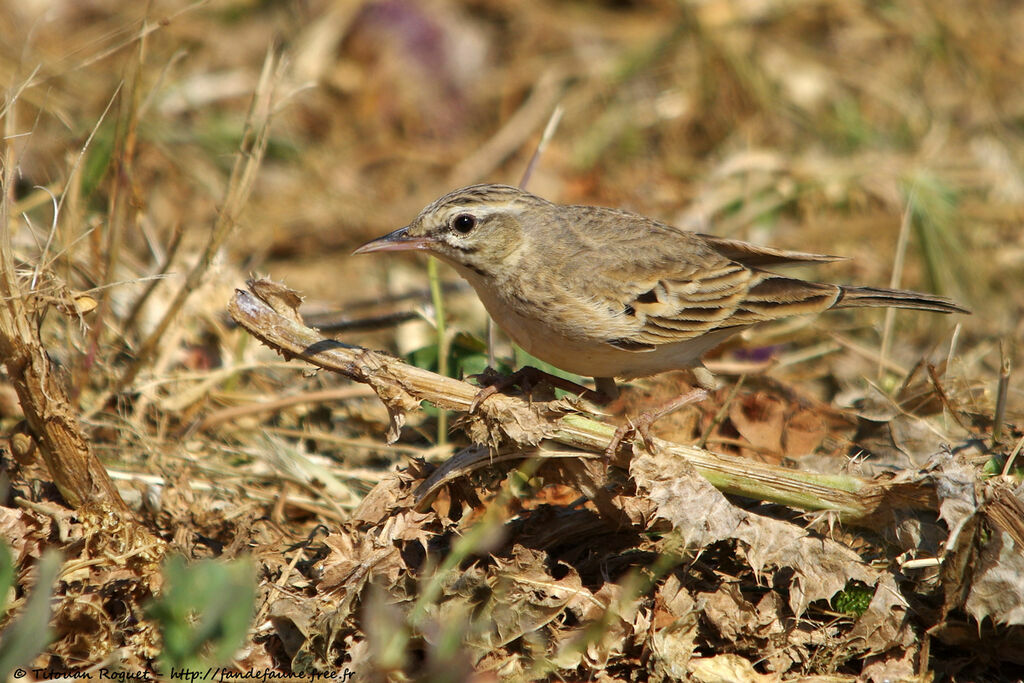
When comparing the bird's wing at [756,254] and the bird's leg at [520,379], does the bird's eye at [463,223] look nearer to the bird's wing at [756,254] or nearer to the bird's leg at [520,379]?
the bird's leg at [520,379]

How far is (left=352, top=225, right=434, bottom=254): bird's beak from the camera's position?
4836 mm

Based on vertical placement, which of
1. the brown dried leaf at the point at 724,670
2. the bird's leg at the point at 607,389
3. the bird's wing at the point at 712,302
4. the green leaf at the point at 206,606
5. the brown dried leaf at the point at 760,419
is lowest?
the brown dried leaf at the point at 724,670

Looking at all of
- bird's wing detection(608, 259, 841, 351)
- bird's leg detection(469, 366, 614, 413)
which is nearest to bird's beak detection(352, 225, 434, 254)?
bird's leg detection(469, 366, 614, 413)

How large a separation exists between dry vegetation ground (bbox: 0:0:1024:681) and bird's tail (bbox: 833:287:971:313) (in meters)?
0.39

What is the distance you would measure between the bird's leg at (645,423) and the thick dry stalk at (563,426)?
3 cm

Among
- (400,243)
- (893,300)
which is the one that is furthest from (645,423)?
(893,300)

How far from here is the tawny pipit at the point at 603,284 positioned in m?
4.70

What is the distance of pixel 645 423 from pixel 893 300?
1.74 m

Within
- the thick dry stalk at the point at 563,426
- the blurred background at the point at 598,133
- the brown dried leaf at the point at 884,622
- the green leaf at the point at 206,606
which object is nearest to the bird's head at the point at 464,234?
the thick dry stalk at the point at 563,426

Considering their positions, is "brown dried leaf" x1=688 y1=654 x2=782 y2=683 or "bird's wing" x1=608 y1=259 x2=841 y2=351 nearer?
"brown dried leaf" x1=688 y1=654 x2=782 y2=683

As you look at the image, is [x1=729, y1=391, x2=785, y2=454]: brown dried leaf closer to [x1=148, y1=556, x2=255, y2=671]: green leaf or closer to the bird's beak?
the bird's beak

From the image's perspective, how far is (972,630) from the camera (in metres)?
3.90

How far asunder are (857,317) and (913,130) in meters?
2.75

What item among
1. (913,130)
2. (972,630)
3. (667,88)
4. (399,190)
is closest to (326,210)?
(399,190)
